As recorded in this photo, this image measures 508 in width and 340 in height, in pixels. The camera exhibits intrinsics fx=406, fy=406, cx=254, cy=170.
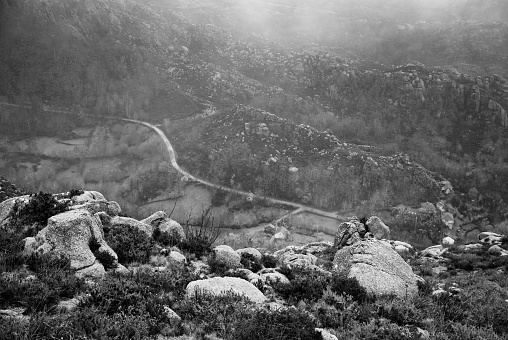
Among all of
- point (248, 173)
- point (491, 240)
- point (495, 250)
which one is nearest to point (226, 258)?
point (495, 250)

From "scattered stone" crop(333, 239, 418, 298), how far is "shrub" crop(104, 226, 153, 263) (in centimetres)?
1015

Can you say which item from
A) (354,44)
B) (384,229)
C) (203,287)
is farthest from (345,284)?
(354,44)

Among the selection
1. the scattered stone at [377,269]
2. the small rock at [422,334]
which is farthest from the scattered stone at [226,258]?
the small rock at [422,334]

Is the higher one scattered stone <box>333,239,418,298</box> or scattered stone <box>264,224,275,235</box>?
scattered stone <box>333,239,418,298</box>

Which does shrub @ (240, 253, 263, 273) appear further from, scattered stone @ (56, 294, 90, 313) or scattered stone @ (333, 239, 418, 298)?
scattered stone @ (56, 294, 90, 313)

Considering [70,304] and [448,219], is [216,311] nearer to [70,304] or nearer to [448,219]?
[70,304]

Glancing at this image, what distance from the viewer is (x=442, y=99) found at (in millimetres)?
120625

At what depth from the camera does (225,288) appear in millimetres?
16406

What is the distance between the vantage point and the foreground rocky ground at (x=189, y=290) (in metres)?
12.5

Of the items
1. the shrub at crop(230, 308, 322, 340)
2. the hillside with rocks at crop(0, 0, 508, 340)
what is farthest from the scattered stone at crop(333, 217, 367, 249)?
the shrub at crop(230, 308, 322, 340)

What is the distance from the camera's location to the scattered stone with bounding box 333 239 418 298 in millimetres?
19688

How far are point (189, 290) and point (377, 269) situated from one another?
10.1 metres

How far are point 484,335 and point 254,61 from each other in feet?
429

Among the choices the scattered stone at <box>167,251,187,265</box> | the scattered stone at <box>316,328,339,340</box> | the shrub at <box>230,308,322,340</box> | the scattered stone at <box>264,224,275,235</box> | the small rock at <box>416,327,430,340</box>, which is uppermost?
the shrub at <box>230,308,322,340</box>
